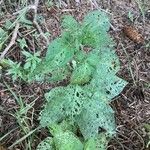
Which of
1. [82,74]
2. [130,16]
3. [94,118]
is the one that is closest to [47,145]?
[94,118]

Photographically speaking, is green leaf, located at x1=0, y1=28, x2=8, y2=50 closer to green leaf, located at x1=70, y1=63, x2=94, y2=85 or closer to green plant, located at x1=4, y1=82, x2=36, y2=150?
green plant, located at x1=4, y1=82, x2=36, y2=150

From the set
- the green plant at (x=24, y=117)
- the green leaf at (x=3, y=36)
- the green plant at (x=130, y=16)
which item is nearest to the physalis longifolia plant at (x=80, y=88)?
the green plant at (x=24, y=117)

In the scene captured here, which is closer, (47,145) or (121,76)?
(47,145)

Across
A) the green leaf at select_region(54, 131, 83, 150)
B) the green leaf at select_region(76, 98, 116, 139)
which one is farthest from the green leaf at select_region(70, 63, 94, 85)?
the green leaf at select_region(54, 131, 83, 150)

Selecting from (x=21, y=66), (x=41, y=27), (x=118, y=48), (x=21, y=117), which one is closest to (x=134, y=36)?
(x=118, y=48)

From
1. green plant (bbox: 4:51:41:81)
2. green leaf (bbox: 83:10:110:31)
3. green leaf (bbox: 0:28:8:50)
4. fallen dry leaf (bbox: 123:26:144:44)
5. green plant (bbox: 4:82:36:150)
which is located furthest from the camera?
fallen dry leaf (bbox: 123:26:144:44)

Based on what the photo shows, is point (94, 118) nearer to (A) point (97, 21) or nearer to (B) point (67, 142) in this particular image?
(B) point (67, 142)
